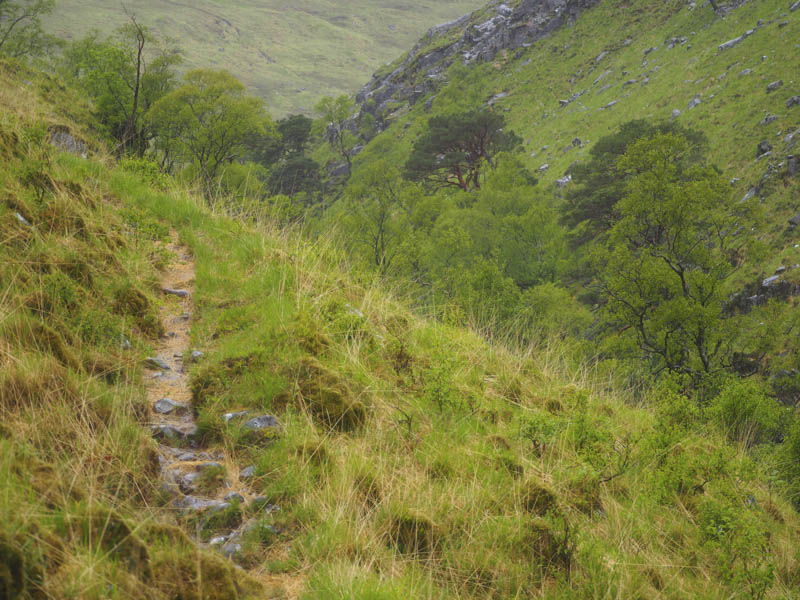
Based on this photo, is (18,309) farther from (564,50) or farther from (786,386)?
(564,50)

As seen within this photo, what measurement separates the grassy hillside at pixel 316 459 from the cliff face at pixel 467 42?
83.7 metres

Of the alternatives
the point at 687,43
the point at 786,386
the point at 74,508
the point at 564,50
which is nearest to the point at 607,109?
the point at 687,43

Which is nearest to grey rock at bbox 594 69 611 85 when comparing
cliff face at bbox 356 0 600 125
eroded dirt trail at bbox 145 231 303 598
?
cliff face at bbox 356 0 600 125

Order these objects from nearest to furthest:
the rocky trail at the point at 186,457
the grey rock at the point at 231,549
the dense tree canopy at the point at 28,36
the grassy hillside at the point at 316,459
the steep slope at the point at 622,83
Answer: the grassy hillside at the point at 316,459, the grey rock at the point at 231,549, the rocky trail at the point at 186,457, the steep slope at the point at 622,83, the dense tree canopy at the point at 28,36

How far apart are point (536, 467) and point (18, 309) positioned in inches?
168

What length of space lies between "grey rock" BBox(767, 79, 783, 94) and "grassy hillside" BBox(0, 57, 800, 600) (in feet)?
133

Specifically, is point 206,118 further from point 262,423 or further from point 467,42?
point 467,42

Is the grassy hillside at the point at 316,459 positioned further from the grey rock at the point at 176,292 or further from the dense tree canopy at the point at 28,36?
the dense tree canopy at the point at 28,36

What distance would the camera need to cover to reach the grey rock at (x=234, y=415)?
4.03m

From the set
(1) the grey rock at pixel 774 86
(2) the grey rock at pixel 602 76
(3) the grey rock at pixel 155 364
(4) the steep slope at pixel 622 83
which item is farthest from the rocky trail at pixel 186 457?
(2) the grey rock at pixel 602 76

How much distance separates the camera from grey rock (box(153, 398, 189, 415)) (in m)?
4.04

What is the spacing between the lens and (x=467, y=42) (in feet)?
282

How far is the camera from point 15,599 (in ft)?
5.80

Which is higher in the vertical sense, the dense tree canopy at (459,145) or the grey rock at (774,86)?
the grey rock at (774,86)
